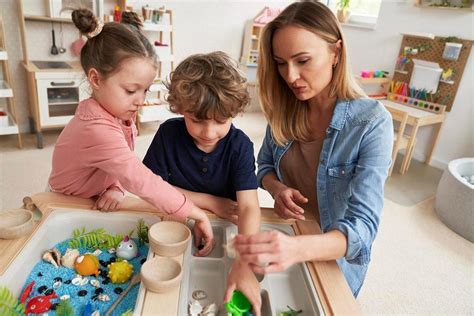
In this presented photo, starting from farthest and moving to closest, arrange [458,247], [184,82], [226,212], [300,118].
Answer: [458,247] → [300,118] → [226,212] → [184,82]

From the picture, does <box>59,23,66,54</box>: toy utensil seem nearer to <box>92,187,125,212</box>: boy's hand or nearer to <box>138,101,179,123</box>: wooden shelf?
<box>138,101,179,123</box>: wooden shelf

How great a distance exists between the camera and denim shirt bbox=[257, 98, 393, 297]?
0.77 m

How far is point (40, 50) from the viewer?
2863 millimetres

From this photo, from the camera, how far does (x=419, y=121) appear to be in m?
2.80

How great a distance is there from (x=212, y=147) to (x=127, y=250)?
333 mm

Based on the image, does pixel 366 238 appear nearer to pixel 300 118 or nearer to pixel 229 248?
pixel 229 248

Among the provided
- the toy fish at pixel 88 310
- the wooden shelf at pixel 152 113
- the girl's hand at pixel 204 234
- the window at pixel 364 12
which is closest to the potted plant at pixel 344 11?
the window at pixel 364 12

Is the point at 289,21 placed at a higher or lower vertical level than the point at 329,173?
higher

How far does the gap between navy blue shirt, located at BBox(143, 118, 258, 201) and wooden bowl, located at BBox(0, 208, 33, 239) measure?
32 centimetres

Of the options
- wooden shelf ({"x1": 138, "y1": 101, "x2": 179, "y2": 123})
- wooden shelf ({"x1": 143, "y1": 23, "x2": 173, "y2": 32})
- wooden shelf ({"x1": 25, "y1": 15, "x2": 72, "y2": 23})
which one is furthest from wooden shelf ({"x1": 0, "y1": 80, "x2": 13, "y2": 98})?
wooden shelf ({"x1": 143, "y1": 23, "x2": 173, "y2": 32})

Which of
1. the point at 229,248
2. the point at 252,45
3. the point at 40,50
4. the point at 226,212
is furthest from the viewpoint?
the point at 252,45

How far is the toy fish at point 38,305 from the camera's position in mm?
600

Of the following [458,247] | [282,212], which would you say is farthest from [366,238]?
[458,247]

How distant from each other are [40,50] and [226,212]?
2706 millimetres
